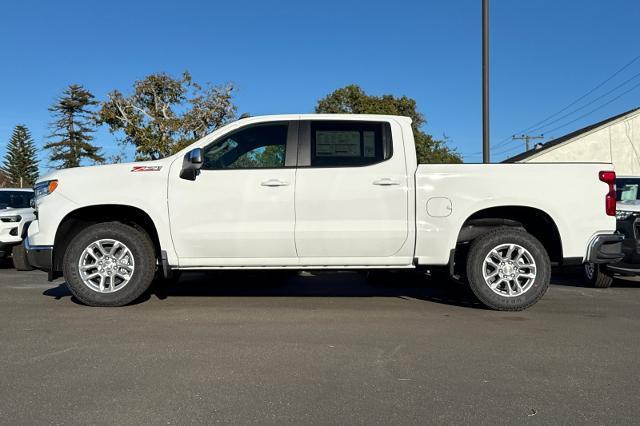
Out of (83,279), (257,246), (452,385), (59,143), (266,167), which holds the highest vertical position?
(59,143)

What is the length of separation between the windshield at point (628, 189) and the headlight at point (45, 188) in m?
8.01

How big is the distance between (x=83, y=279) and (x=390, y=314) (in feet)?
10.8

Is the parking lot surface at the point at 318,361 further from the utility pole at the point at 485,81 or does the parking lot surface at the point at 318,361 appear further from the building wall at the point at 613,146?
the building wall at the point at 613,146

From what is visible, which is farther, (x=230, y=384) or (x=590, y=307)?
(x=590, y=307)

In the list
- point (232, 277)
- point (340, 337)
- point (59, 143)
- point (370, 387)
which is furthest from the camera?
point (59, 143)

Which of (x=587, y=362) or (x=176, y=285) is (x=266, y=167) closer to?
(x=176, y=285)

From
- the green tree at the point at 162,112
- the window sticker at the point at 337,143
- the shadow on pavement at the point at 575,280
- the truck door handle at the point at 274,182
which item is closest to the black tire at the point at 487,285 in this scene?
the window sticker at the point at 337,143

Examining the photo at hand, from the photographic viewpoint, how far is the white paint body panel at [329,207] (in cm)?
560

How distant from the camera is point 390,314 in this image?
5.57m

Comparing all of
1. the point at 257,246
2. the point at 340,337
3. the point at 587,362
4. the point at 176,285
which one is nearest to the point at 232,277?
the point at 176,285

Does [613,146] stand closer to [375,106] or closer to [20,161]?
[375,106]

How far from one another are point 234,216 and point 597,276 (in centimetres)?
525

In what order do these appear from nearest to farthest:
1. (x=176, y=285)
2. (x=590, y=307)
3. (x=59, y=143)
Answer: (x=590, y=307) < (x=176, y=285) < (x=59, y=143)

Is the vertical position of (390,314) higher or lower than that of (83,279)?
lower
